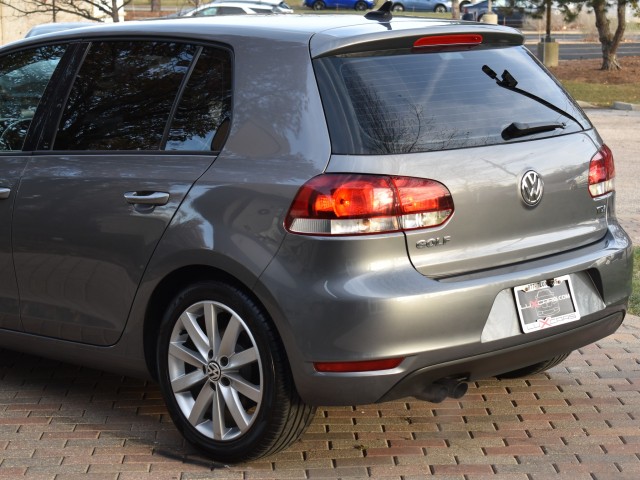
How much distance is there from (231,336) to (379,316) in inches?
24.8

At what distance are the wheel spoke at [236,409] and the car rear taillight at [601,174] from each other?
1.61m

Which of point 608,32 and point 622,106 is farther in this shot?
point 608,32

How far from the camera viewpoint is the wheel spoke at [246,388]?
4.35 m

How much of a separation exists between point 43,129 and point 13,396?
1277mm

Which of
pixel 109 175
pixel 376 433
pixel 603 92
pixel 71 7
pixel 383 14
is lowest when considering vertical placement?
pixel 603 92

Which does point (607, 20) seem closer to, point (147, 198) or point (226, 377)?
point (147, 198)

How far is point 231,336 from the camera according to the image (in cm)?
436

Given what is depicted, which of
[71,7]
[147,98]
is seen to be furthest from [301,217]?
[71,7]

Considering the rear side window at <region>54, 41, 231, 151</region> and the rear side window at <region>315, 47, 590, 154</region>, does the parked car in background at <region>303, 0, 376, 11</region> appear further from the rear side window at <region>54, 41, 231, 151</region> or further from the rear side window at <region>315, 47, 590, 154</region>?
the rear side window at <region>315, 47, 590, 154</region>

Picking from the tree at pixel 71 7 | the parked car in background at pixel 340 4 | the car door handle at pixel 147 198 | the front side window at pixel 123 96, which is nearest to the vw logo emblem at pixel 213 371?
the car door handle at pixel 147 198

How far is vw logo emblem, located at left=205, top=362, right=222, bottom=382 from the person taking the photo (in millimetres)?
4473

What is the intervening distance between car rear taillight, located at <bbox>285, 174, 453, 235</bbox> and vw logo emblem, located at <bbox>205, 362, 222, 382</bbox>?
68cm

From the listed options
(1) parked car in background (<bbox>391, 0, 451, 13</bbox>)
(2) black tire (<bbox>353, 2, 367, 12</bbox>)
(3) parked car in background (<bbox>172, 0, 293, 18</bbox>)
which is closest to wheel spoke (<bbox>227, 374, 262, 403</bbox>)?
(3) parked car in background (<bbox>172, 0, 293, 18</bbox>)

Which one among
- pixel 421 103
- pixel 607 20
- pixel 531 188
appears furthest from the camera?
pixel 607 20
